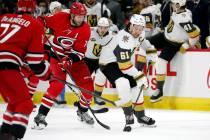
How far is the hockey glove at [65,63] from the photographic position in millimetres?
6664

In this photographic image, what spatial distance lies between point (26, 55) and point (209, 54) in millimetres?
3678

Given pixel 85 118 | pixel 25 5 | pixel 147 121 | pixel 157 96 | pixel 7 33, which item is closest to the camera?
pixel 7 33

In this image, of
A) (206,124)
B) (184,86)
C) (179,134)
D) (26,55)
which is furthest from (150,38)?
(26,55)

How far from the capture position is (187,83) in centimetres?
832

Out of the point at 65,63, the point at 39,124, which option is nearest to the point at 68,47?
the point at 65,63

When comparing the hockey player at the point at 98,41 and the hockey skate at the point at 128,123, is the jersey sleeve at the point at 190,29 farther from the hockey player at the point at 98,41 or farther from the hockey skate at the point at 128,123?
the hockey skate at the point at 128,123

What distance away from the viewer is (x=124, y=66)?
641 cm

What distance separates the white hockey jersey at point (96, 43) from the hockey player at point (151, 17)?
36.2 inches

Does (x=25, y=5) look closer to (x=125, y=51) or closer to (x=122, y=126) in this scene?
(x=125, y=51)

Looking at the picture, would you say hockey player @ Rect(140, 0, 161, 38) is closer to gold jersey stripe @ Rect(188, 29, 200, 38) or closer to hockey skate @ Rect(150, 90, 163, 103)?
gold jersey stripe @ Rect(188, 29, 200, 38)

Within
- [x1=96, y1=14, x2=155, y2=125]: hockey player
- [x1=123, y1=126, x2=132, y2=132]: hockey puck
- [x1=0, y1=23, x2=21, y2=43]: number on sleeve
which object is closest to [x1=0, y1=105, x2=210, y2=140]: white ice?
[x1=123, y1=126, x2=132, y2=132]: hockey puck

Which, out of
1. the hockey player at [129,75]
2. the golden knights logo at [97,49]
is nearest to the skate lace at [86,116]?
the hockey player at [129,75]

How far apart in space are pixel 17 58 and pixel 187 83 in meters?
3.80

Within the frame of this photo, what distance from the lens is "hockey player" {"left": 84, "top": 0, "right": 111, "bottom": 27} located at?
919 centimetres
